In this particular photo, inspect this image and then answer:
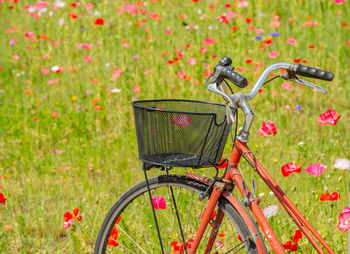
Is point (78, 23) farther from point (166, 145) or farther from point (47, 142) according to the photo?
point (166, 145)

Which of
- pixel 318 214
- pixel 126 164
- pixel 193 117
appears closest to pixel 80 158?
pixel 126 164

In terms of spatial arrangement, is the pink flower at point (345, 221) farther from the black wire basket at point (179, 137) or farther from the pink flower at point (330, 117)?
the black wire basket at point (179, 137)

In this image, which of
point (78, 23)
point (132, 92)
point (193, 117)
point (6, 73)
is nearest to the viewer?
point (193, 117)

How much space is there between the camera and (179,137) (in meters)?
1.73

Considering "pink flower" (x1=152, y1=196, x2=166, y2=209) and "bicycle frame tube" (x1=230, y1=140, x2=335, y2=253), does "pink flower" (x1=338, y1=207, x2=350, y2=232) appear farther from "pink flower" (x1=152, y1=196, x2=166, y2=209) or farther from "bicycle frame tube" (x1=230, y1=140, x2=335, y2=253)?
"pink flower" (x1=152, y1=196, x2=166, y2=209)

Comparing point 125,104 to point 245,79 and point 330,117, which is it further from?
point 245,79

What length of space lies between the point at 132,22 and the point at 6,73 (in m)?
1.45

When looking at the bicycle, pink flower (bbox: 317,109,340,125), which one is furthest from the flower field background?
the bicycle

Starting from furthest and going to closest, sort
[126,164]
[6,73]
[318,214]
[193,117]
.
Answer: [6,73] < [126,164] < [318,214] < [193,117]

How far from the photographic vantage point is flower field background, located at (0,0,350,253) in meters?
2.75

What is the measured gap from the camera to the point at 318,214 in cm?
253

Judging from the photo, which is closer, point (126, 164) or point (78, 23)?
point (126, 164)

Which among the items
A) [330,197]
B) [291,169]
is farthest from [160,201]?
[330,197]

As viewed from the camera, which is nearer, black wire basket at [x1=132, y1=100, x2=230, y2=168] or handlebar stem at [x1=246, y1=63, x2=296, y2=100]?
handlebar stem at [x1=246, y1=63, x2=296, y2=100]
